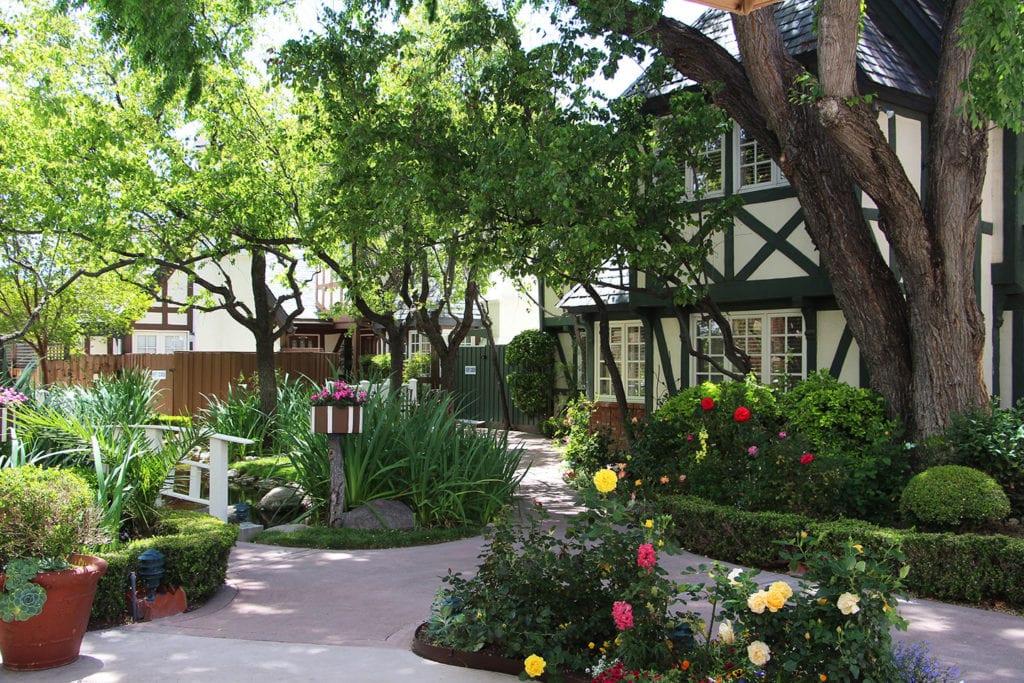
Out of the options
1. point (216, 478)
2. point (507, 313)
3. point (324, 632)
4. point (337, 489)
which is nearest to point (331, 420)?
point (337, 489)

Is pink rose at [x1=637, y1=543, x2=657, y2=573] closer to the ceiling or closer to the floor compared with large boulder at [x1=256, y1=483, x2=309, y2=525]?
closer to the ceiling

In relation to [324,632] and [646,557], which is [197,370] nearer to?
[324,632]

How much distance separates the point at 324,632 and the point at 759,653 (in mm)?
3260

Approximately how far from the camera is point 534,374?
20734mm

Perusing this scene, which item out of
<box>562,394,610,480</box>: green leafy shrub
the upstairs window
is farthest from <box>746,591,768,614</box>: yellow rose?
the upstairs window

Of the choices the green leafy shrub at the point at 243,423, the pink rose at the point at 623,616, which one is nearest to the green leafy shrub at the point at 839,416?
the pink rose at the point at 623,616

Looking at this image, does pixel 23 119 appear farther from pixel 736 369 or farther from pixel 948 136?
pixel 948 136

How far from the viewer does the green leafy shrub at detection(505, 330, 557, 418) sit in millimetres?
20656

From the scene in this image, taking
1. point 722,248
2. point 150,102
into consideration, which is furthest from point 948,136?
point 150,102

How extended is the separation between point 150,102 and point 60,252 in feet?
16.4

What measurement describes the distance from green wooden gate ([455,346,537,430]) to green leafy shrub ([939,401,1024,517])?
13949mm

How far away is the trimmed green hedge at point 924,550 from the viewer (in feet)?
22.5

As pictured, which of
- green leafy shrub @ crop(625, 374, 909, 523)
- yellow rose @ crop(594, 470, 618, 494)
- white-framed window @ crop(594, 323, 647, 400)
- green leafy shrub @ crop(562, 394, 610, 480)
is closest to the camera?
yellow rose @ crop(594, 470, 618, 494)

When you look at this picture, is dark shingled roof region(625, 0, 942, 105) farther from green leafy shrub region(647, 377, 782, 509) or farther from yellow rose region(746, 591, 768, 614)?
yellow rose region(746, 591, 768, 614)
